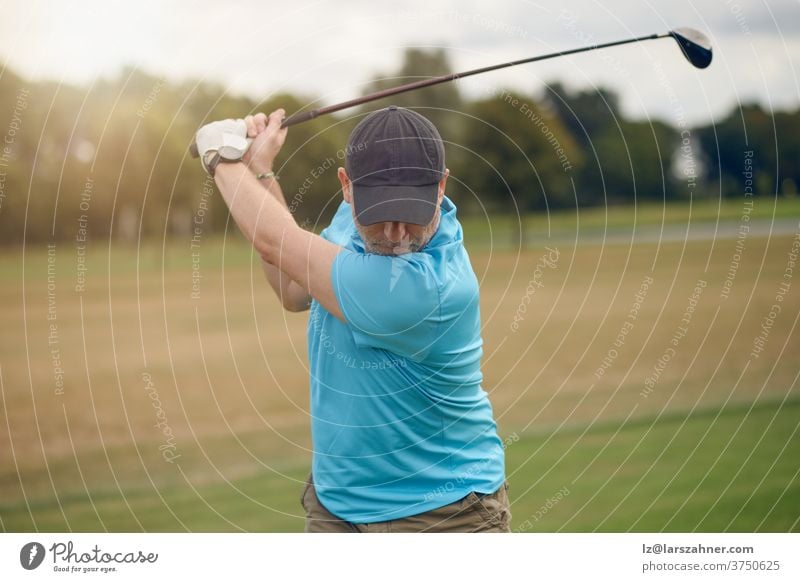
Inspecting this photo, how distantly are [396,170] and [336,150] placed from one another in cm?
801

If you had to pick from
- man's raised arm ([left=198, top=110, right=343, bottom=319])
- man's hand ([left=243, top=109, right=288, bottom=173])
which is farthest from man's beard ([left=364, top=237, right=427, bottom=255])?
man's hand ([left=243, top=109, right=288, bottom=173])

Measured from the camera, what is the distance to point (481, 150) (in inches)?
700

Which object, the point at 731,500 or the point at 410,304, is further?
the point at 731,500

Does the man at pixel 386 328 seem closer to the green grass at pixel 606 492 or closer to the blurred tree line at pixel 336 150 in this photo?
the blurred tree line at pixel 336 150

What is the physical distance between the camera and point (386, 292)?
2721 millimetres

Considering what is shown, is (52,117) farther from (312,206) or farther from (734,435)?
(734,435)

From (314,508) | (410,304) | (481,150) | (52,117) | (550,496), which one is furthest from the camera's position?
(481,150)

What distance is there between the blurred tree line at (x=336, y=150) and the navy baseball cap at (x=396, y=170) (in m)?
1.41

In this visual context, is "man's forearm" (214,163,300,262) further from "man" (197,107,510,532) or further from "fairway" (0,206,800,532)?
"fairway" (0,206,800,532)

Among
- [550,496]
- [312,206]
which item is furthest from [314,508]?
[312,206]

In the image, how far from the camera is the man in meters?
2.74

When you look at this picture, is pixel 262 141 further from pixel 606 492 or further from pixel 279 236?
pixel 606 492

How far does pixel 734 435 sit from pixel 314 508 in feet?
15.1

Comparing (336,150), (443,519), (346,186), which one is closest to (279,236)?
(346,186)
